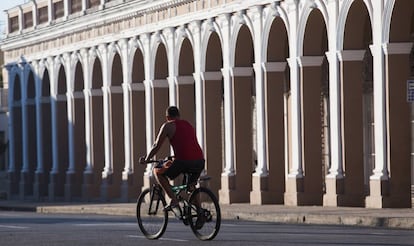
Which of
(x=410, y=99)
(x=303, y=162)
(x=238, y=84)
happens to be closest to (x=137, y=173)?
(x=238, y=84)

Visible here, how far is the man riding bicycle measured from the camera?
69.0ft

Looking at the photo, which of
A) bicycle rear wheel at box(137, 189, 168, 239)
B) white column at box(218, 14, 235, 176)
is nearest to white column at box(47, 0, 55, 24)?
white column at box(218, 14, 235, 176)

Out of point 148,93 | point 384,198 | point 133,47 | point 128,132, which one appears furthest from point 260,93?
point 128,132

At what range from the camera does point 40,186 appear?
198 ft

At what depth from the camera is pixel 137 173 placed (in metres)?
49.9

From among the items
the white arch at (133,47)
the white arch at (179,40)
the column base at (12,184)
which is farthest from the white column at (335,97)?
the column base at (12,184)

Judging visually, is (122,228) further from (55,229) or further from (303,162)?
(303,162)

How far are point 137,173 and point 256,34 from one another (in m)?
11.6

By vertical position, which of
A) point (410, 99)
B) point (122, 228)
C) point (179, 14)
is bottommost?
point (122, 228)

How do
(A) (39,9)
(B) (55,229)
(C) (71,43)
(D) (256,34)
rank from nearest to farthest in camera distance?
(B) (55,229), (D) (256,34), (C) (71,43), (A) (39,9)

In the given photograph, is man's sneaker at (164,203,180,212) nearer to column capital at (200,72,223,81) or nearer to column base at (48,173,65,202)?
column capital at (200,72,223,81)

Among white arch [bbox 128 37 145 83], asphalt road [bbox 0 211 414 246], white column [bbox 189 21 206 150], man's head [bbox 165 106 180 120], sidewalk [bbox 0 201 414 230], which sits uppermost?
white arch [bbox 128 37 145 83]

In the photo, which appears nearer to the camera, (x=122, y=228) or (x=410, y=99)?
(x=122, y=228)

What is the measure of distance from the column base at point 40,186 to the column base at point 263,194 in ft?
71.8
